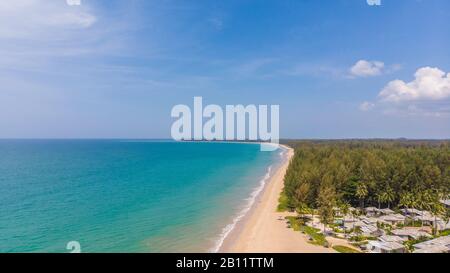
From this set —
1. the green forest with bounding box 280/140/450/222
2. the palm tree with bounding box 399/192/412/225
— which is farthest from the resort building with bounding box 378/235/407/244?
the palm tree with bounding box 399/192/412/225

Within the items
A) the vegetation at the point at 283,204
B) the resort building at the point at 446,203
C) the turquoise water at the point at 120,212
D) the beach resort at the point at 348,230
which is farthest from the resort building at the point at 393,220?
the turquoise water at the point at 120,212

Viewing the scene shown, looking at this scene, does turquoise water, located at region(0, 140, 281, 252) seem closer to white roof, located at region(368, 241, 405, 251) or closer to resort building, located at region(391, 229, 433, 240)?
white roof, located at region(368, 241, 405, 251)

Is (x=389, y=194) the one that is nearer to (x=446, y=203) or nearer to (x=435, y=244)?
(x=446, y=203)

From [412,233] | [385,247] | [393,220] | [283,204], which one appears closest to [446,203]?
[393,220]
